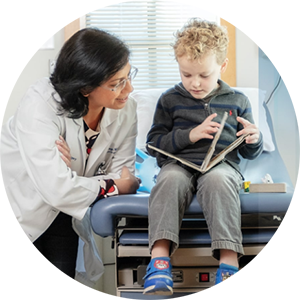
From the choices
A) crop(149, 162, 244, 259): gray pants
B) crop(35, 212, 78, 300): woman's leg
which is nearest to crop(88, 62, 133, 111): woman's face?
crop(149, 162, 244, 259): gray pants

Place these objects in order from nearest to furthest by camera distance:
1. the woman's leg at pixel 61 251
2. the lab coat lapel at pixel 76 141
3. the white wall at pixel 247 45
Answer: the lab coat lapel at pixel 76 141, the woman's leg at pixel 61 251, the white wall at pixel 247 45

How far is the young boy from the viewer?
1166mm

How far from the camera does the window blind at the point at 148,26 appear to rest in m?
2.37

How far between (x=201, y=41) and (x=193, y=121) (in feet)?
0.83

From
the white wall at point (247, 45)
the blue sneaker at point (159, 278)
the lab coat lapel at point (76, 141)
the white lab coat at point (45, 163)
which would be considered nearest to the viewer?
the blue sneaker at point (159, 278)

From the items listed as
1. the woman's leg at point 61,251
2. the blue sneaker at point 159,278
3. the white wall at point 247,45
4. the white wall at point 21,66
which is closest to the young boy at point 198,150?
the blue sneaker at point 159,278

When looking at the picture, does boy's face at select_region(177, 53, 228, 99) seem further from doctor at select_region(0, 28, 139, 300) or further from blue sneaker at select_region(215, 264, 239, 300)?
blue sneaker at select_region(215, 264, 239, 300)

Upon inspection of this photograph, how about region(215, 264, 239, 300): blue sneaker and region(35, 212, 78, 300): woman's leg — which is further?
region(35, 212, 78, 300): woman's leg

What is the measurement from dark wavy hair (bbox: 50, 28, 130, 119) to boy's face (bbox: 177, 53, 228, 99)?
188 mm

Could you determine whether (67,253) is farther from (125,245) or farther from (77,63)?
(77,63)

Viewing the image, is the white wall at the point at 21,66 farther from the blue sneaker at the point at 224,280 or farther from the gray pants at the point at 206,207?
the blue sneaker at the point at 224,280

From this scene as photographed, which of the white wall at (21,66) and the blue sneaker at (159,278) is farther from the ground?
the white wall at (21,66)

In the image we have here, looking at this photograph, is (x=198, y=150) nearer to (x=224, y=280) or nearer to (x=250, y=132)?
(x=250, y=132)

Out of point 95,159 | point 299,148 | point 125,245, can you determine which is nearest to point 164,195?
point 125,245
